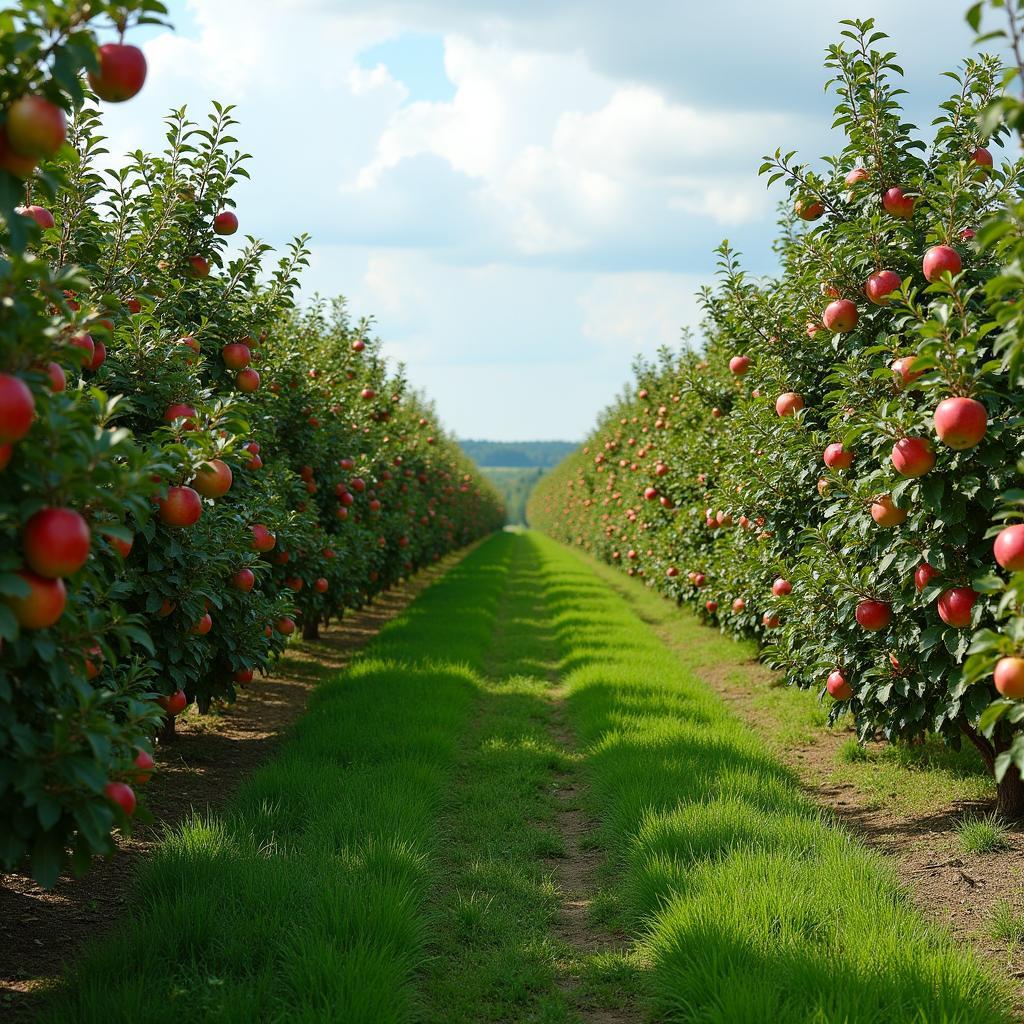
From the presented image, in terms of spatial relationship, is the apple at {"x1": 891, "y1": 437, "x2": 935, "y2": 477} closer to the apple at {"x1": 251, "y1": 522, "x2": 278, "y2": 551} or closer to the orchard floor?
the orchard floor

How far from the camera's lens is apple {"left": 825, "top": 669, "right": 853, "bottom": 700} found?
572 centimetres

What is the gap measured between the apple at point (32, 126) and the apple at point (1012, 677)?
302 centimetres

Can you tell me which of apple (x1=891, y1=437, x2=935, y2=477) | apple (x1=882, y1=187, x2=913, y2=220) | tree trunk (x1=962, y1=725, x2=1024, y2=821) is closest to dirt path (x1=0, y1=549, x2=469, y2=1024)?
apple (x1=891, y1=437, x2=935, y2=477)

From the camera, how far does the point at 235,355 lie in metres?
6.34

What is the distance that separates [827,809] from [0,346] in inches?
208

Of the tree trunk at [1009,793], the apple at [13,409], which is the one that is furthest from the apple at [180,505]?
the tree trunk at [1009,793]

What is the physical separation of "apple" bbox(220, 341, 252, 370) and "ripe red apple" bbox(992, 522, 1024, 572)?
16.2ft

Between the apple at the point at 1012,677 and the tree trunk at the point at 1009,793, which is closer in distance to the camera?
the apple at the point at 1012,677

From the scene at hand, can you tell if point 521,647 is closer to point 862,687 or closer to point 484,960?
point 862,687

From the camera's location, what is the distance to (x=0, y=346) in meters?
2.49

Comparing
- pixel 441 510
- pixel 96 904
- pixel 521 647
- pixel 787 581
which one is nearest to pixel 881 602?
pixel 787 581

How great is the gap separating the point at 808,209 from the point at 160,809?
5512 millimetres

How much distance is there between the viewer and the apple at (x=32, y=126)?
2.40 metres

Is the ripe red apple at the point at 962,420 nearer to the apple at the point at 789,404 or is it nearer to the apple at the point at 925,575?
the apple at the point at 925,575
